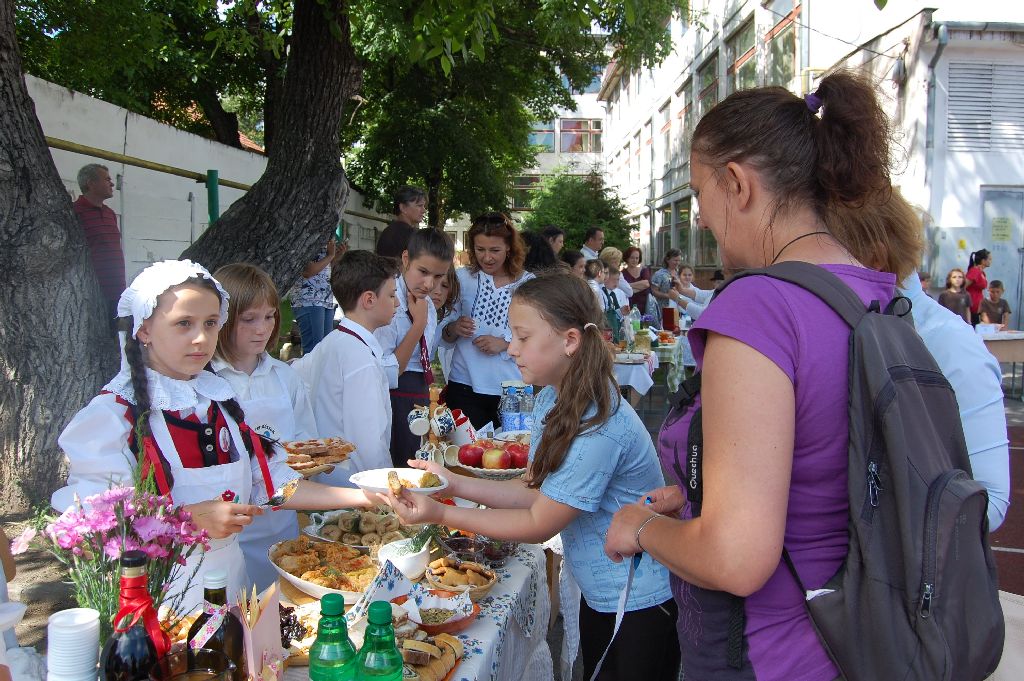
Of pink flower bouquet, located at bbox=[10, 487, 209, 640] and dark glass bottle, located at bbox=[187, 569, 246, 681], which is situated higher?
pink flower bouquet, located at bbox=[10, 487, 209, 640]

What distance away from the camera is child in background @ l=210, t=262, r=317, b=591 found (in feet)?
8.69

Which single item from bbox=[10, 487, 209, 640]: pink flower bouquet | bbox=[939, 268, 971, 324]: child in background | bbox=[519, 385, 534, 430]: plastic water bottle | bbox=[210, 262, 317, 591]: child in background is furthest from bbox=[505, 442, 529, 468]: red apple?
bbox=[939, 268, 971, 324]: child in background

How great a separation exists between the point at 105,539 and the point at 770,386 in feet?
3.65

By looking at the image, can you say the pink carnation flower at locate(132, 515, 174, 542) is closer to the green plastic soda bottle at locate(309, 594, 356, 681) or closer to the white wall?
the green plastic soda bottle at locate(309, 594, 356, 681)

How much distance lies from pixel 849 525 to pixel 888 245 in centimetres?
58

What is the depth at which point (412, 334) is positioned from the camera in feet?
12.5

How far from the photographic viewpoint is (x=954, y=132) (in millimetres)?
11805

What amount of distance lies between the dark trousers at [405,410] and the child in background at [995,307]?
10.2 metres

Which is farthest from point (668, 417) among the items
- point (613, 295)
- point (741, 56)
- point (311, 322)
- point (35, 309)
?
point (741, 56)

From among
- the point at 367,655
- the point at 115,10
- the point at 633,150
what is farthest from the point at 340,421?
the point at 633,150

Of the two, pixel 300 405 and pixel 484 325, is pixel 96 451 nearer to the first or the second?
pixel 300 405

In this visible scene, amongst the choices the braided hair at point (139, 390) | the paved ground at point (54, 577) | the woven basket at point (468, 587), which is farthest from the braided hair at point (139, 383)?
the woven basket at point (468, 587)

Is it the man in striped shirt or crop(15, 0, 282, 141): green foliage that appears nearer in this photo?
the man in striped shirt

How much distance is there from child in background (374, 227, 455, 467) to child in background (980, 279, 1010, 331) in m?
10.1
